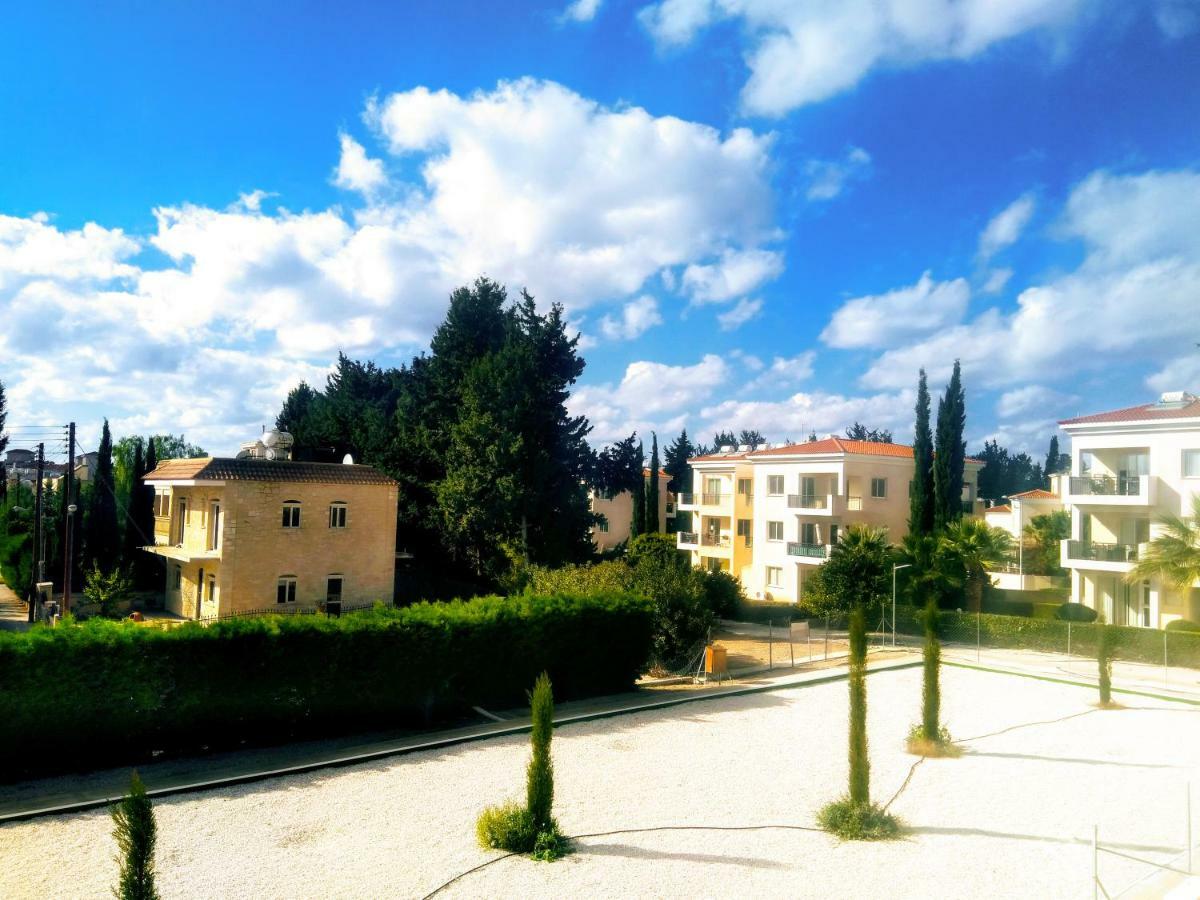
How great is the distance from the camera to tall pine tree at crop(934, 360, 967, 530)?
1516 inches

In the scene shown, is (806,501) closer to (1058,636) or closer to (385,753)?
(1058,636)

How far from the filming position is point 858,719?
36.9ft

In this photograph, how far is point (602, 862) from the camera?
9.97m

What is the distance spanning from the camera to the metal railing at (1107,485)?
30312 mm

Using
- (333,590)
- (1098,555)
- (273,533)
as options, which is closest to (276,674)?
(273,533)

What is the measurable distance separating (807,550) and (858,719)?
30189 millimetres

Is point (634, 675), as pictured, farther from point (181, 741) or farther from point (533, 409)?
point (533, 409)

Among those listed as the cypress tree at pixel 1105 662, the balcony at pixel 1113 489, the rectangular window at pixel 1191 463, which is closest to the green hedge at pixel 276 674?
the cypress tree at pixel 1105 662

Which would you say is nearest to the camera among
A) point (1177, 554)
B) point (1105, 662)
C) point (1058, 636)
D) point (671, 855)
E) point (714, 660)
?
point (671, 855)

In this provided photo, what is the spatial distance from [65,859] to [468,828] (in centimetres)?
498

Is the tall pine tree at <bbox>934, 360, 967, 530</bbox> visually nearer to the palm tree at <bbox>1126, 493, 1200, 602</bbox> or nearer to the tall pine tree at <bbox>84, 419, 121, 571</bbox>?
the palm tree at <bbox>1126, 493, 1200, 602</bbox>

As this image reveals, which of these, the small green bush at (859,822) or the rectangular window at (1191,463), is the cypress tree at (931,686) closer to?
the small green bush at (859,822)

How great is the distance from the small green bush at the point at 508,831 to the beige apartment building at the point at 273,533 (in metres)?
24.3

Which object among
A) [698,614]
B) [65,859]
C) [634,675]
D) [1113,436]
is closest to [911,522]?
[1113,436]
